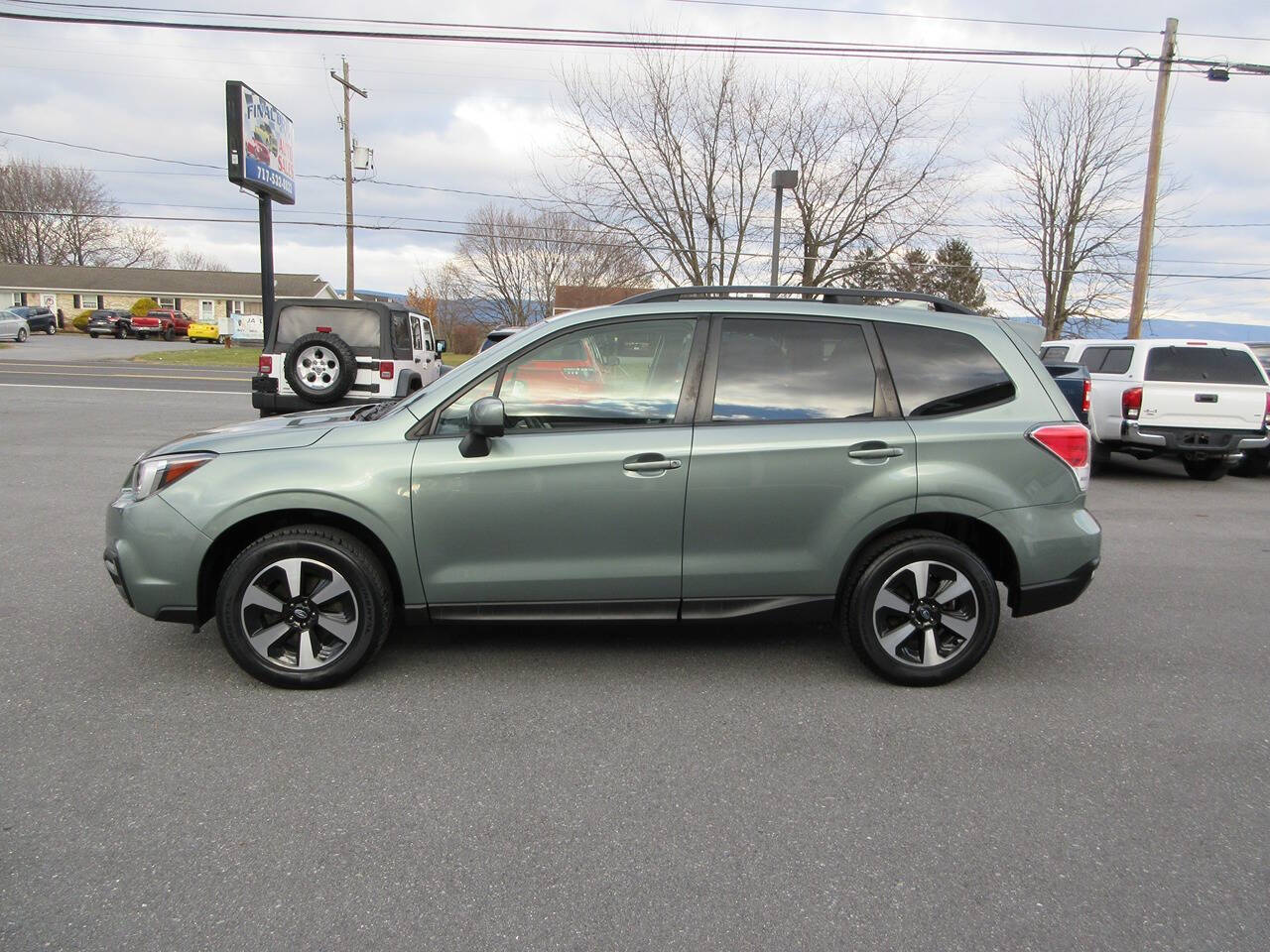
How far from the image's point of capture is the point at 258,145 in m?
19.2

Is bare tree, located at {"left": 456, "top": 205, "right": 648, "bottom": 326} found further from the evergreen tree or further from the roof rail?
the roof rail

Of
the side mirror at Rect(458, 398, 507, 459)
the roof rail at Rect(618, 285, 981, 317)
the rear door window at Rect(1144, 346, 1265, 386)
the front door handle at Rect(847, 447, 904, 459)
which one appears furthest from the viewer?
the rear door window at Rect(1144, 346, 1265, 386)

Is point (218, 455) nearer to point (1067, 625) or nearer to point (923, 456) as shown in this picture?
point (923, 456)

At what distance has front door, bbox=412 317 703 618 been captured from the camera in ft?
12.4

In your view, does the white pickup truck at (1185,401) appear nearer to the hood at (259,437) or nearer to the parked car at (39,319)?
the hood at (259,437)

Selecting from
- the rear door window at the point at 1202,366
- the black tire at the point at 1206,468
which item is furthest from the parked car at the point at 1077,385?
the black tire at the point at 1206,468

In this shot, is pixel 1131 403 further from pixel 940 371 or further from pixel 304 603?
pixel 304 603

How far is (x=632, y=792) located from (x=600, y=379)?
180 cm

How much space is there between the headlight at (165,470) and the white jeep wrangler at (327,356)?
292 inches

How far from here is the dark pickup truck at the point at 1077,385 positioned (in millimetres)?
10250

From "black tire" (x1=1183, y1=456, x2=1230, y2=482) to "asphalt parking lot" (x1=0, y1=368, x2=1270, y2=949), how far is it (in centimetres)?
688

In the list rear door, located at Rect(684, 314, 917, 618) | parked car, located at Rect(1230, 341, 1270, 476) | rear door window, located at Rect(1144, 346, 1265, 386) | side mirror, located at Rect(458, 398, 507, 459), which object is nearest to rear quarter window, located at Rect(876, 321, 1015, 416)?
rear door, located at Rect(684, 314, 917, 618)

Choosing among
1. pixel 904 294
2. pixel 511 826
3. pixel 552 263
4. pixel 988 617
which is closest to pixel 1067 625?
pixel 988 617

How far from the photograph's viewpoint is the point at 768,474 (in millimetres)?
3826
